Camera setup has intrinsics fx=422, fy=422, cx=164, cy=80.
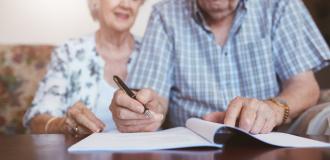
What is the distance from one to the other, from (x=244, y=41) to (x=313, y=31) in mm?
209

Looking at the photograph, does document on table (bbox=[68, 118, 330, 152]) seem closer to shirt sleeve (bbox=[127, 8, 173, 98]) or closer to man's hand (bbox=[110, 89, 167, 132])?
man's hand (bbox=[110, 89, 167, 132])

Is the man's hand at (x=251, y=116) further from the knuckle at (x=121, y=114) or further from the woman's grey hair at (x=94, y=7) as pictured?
the woman's grey hair at (x=94, y=7)

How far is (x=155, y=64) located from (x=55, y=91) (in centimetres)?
33

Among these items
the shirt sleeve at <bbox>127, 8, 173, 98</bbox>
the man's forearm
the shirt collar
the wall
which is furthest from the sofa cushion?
the man's forearm

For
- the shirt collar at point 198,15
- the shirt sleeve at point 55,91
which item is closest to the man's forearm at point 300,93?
the shirt collar at point 198,15

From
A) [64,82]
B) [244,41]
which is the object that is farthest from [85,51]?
[244,41]

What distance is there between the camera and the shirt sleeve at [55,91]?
4.07 feet

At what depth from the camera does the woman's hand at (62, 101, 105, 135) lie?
0.91 m

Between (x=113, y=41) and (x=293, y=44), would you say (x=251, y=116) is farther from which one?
(x=113, y=41)

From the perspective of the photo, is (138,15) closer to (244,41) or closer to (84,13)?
(84,13)

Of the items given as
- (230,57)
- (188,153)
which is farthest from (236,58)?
(188,153)

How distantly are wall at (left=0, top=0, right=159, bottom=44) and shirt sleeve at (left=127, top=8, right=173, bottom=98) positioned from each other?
0.34 meters

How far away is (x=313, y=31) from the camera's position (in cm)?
125

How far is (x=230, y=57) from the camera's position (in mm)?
1234
